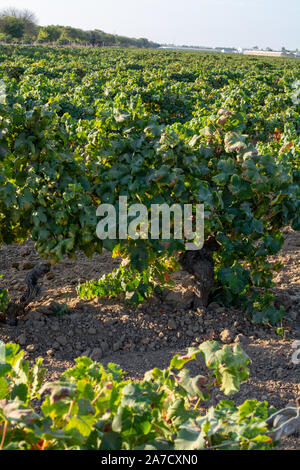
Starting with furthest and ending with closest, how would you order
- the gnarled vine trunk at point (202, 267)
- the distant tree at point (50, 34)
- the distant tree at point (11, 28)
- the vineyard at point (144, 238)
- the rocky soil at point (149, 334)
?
the distant tree at point (50, 34) → the distant tree at point (11, 28) → the gnarled vine trunk at point (202, 267) → the vineyard at point (144, 238) → the rocky soil at point (149, 334)

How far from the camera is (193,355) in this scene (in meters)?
1.78

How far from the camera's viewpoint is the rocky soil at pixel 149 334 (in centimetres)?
317

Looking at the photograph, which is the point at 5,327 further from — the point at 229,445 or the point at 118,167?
the point at 229,445

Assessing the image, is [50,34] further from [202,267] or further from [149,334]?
[149,334]

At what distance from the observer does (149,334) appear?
11.9 ft

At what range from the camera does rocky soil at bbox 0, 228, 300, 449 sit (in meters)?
3.17

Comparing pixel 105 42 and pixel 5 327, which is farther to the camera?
pixel 105 42

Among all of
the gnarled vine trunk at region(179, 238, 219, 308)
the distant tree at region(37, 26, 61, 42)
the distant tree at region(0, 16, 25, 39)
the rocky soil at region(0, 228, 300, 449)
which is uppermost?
the distant tree at region(37, 26, 61, 42)

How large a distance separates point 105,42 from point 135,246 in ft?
295

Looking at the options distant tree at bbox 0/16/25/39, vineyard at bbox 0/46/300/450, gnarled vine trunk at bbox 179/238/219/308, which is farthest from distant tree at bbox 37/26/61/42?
gnarled vine trunk at bbox 179/238/219/308

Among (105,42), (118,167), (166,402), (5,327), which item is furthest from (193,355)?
(105,42)

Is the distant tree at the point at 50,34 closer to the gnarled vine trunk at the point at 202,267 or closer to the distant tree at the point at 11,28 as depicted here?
the distant tree at the point at 11,28

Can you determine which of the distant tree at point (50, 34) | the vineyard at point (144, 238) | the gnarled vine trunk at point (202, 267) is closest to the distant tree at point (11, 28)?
the distant tree at point (50, 34)

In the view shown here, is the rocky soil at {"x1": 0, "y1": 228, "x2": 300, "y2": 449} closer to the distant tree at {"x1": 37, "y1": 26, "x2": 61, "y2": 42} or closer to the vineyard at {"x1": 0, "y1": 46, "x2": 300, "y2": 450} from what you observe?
the vineyard at {"x1": 0, "y1": 46, "x2": 300, "y2": 450}
